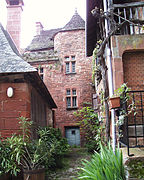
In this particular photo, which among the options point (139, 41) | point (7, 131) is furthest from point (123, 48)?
point (7, 131)

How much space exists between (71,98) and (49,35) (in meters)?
8.18

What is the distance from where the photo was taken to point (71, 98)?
1565 centimetres

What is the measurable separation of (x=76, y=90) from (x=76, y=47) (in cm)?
346

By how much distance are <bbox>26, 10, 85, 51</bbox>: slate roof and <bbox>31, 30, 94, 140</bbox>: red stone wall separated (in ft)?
1.81

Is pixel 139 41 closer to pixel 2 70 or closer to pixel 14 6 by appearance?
pixel 2 70

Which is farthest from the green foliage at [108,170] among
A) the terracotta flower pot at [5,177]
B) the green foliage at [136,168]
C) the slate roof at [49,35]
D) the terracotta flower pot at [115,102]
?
the slate roof at [49,35]

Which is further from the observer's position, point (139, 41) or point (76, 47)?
point (76, 47)

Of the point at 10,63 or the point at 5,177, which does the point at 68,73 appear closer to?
the point at 10,63

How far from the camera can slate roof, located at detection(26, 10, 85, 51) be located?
17.0m

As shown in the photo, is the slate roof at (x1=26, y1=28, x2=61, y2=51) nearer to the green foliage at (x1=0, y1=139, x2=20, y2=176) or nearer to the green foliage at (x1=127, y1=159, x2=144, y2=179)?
the green foliage at (x1=0, y1=139, x2=20, y2=176)

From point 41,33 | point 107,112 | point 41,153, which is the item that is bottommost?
point 41,153

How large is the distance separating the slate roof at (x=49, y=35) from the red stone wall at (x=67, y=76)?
1.81ft

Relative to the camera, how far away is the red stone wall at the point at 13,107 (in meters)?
5.66

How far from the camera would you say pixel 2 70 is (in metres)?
5.55
